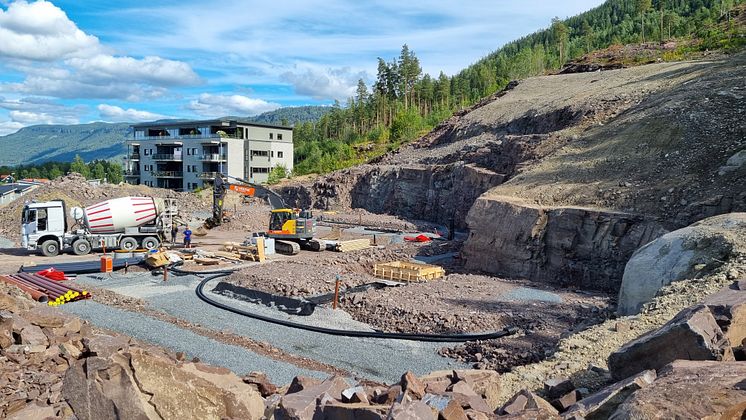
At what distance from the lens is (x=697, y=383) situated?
495cm

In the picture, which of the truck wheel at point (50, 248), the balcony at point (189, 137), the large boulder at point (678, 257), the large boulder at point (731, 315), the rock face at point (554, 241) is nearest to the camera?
the large boulder at point (731, 315)

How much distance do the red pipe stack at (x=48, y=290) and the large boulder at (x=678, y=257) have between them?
1484cm

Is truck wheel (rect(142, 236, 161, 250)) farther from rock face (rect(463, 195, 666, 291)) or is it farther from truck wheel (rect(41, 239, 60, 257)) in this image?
rock face (rect(463, 195, 666, 291))

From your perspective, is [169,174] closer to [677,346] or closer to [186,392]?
[186,392]

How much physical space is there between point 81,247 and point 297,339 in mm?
15920

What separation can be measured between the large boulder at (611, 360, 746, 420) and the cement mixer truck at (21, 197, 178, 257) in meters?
23.5

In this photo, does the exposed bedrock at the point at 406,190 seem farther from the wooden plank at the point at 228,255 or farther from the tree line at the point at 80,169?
the tree line at the point at 80,169

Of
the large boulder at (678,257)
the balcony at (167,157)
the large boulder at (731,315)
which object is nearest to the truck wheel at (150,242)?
the large boulder at (678,257)

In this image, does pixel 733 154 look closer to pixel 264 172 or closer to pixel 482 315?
pixel 482 315

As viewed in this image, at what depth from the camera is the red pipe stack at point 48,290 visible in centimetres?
1526

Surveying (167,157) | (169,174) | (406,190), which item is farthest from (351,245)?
(167,157)

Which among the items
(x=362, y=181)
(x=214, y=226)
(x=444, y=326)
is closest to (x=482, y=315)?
(x=444, y=326)

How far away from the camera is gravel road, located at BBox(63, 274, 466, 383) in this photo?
1146 centimetres

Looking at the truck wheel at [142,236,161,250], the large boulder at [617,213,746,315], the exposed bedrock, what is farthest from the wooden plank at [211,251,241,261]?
the exposed bedrock
